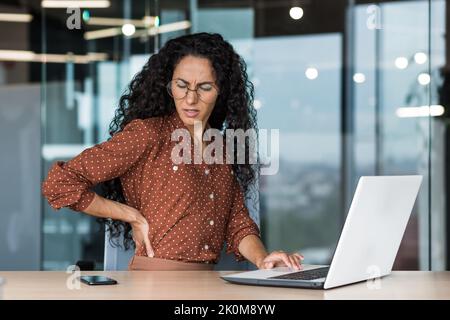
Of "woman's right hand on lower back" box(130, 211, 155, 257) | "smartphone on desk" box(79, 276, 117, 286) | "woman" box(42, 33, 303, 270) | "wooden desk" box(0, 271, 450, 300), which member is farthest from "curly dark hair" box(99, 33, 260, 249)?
"smartphone on desk" box(79, 276, 117, 286)

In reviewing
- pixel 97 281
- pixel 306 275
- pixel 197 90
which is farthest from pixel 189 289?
pixel 197 90

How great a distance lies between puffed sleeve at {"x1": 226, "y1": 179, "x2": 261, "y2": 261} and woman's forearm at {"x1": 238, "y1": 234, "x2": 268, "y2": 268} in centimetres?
2

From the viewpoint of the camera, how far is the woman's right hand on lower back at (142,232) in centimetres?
270

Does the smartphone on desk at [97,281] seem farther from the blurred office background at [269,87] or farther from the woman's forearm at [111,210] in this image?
the blurred office background at [269,87]

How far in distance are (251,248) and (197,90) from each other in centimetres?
55

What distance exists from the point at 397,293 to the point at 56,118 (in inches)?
139

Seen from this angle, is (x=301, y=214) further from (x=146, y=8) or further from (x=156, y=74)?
(x=156, y=74)

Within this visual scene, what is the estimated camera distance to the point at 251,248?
2832 millimetres

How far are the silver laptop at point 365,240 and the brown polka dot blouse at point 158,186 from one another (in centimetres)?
42

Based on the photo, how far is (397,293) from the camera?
2098 millimetres

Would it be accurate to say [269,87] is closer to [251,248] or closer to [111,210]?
[251,248]

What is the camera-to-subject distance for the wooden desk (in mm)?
1991

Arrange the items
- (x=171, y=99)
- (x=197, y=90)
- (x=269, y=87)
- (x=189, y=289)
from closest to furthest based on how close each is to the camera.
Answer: (x=189, y=289), (x=197, y=90), (x=171, y=99), (x=269, y=87)

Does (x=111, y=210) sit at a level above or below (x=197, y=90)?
below
